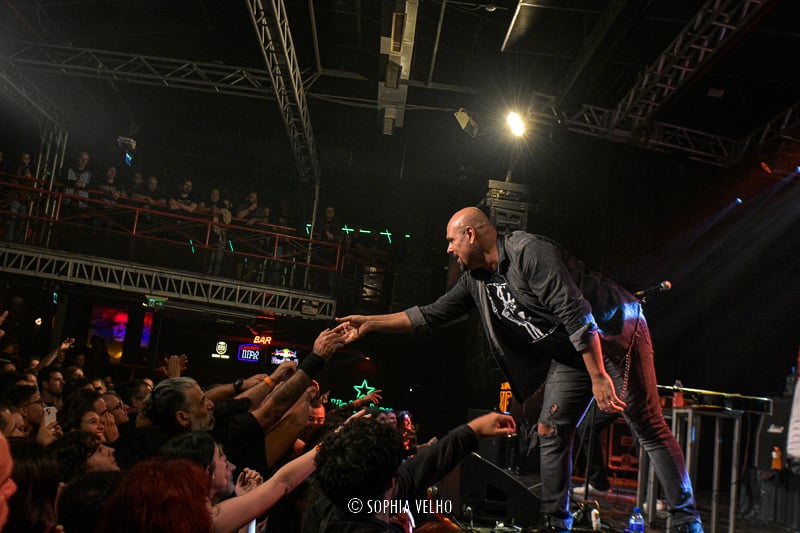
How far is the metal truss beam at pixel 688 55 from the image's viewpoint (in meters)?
6.43

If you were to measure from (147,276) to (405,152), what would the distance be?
696cm

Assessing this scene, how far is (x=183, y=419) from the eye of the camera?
3.13 metres

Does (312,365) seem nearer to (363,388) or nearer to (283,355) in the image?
(363,388)

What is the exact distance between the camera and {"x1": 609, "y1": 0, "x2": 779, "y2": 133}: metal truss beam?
21.1ft

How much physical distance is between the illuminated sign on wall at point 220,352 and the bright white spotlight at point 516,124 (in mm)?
10690

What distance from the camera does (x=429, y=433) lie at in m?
15.1

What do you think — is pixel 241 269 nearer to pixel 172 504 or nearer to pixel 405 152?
pixel 405 152

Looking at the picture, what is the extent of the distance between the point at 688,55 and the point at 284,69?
610 cm

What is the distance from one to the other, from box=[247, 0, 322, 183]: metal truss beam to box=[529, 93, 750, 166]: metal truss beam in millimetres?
3880

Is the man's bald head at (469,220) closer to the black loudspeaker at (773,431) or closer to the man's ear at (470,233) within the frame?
the man's ear at (470,233)

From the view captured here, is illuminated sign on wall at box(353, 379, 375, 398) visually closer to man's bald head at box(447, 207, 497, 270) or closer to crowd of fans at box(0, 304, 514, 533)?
crowd of fans at box(0, 304, 514, 533)

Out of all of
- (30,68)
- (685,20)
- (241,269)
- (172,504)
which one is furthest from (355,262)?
(172,504)

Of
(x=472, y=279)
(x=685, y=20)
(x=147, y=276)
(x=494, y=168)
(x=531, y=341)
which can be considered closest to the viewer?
(x=531, y=341)

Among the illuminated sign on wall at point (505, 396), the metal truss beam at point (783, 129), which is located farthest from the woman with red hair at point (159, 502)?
the metal truss beam at point (783, 129)
